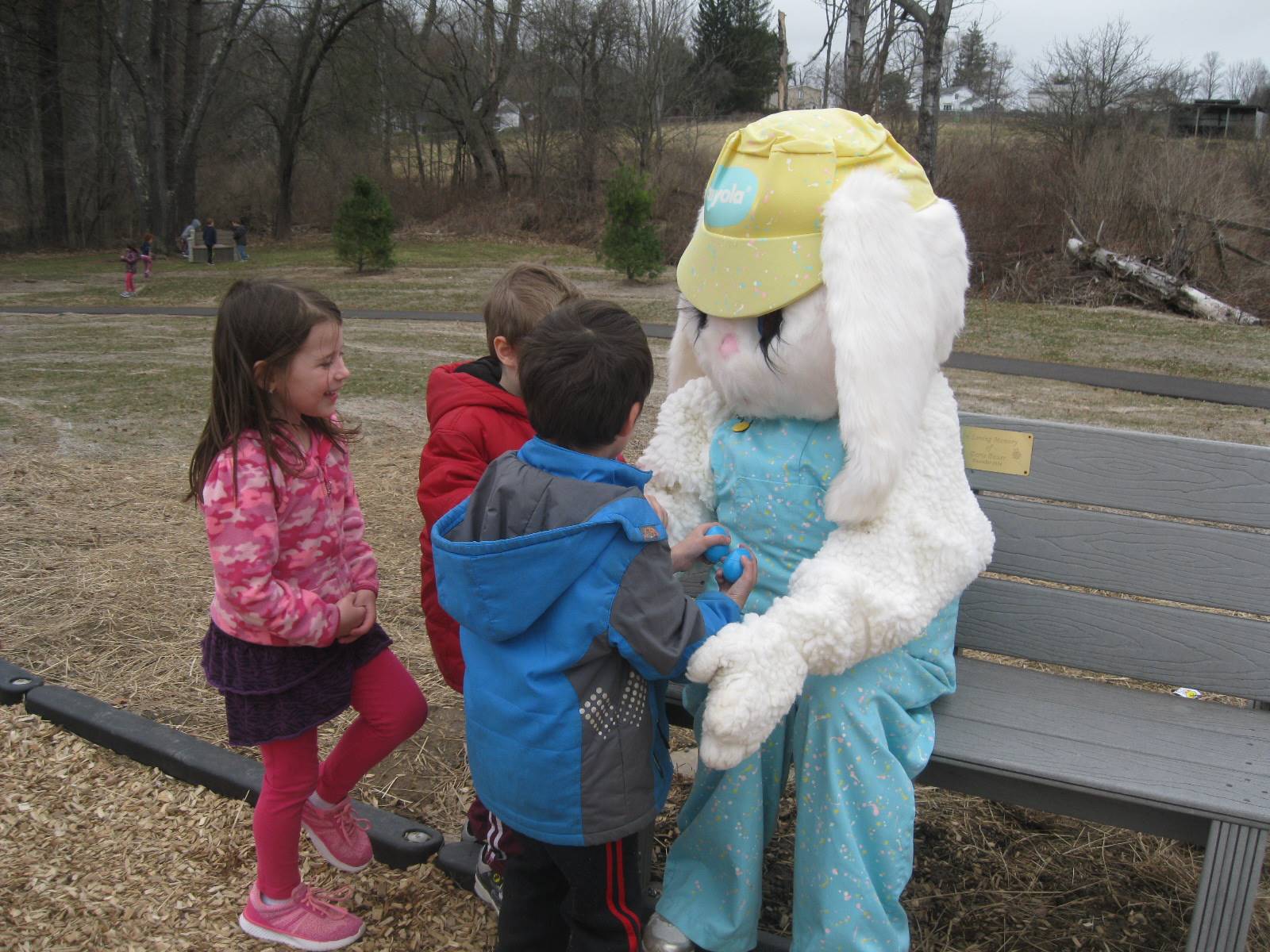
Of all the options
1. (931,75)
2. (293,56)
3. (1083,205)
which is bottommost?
(1083,205)

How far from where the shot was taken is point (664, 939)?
7.22 feet

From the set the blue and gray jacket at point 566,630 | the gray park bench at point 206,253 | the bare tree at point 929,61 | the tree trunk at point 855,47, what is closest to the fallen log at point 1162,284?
the bare tree at point 929,61

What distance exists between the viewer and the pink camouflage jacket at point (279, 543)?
6.89 feet

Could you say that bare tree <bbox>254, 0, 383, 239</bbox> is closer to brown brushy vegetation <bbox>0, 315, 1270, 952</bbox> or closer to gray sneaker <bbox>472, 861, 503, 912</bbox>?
brown brushy vegetation <bbox>0, 315, 1270, 952</bbox>

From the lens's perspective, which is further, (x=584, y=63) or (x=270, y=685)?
(x=584, y=63)

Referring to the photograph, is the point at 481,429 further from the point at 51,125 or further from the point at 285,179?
the point at 51,125

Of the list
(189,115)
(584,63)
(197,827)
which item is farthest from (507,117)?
(197,827)

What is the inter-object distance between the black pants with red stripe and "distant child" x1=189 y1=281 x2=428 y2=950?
20.1 inches

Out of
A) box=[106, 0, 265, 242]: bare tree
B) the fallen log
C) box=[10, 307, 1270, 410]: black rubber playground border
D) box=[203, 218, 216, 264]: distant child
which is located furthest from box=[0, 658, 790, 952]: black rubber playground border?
box=[106, 0, 265, 242]: bare tree

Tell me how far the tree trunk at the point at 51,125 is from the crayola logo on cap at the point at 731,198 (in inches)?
1134

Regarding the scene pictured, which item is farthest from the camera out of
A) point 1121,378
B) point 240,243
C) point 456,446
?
point 240,243

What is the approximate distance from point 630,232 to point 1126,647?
1642cm

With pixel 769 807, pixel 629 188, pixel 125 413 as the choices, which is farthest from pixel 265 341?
pixel 629 188

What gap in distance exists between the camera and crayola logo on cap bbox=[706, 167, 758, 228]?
7.00ft
